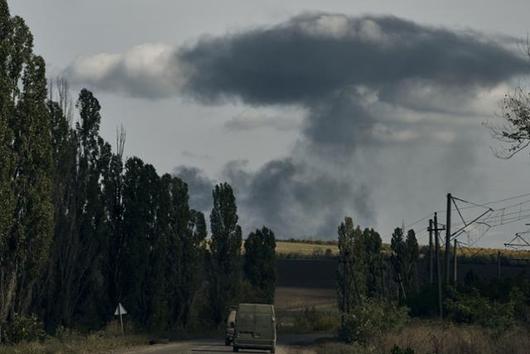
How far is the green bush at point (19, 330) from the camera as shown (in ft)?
142

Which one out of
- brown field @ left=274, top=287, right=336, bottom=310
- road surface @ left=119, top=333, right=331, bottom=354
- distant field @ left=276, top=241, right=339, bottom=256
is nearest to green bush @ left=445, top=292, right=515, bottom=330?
road surface @ left=119, top=333, right=331, bottom=354

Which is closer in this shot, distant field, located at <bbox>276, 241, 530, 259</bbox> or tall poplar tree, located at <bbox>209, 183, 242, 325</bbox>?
tall poplar tree, located at <bbox>209, 183, 242, 325</bbox>

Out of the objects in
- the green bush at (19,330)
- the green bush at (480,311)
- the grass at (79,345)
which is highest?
the green bush at (480,311)

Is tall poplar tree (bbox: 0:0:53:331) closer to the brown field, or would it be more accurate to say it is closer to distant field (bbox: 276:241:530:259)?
the brown field

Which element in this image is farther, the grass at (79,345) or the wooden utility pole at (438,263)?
the wooden utility pole at (438,263)

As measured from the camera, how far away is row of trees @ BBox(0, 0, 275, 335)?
1697 inches

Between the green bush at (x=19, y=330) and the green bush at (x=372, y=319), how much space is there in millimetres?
17774

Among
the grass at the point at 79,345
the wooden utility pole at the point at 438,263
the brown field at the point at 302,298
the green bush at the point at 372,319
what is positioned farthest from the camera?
the brown field at the point at 302,298

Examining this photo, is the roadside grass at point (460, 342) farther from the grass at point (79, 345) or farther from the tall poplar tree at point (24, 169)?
the tall poplar tree at point (24, 169)

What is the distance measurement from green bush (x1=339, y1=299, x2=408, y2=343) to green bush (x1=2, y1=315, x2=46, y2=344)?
17774 millimetres

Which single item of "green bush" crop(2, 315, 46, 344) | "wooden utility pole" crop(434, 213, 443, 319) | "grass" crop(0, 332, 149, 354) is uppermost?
"wooden utility pole" crop(434, 213, 443, 319)

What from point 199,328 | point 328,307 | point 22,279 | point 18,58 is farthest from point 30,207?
point 328,307

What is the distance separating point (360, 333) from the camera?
5506 centimetres

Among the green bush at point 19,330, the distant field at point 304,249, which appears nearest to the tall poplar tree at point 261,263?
the green bush at point 19,330
